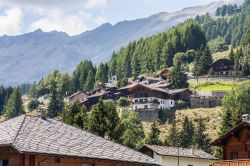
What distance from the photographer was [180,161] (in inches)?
3406

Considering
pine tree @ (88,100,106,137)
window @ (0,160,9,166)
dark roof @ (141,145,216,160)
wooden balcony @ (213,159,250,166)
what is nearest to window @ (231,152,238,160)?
wooden balcony @ (213,159,250,166)

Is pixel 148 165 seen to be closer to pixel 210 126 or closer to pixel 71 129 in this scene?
pixel 71 129

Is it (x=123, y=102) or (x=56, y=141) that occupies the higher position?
(x=123, y=102)

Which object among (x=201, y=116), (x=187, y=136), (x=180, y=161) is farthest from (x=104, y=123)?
(x=201, y=116)

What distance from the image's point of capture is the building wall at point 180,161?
84688mm

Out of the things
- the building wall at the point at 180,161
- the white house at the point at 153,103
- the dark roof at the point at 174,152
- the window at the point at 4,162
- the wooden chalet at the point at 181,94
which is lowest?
the window at the point at 4,162

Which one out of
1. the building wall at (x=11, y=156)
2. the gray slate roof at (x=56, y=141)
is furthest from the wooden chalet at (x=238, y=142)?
the building wall at (x=11, y=156)

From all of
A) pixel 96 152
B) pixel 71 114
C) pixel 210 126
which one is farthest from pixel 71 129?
pixel 210 126

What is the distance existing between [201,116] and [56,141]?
119944 mm

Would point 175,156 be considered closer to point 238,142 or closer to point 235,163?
point 238,142

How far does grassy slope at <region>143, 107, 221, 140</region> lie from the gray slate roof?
9536cm

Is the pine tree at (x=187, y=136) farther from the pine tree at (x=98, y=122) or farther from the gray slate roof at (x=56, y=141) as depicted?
the gray slate roof at (x=56, y=141)

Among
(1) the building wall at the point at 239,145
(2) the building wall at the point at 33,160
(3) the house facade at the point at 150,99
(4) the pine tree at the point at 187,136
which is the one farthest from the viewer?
(3) the house facade at the point at 150,99

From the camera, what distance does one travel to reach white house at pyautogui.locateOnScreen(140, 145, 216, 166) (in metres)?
84.8
